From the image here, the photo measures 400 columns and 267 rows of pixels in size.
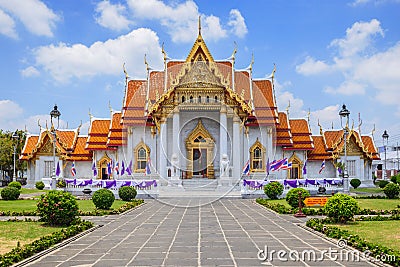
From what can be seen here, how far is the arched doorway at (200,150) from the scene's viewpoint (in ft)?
118

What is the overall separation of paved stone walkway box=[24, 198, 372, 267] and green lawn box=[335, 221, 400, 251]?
1390mm

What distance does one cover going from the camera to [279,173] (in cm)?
3728

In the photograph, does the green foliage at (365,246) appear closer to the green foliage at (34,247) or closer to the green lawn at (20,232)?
the green foliage at (34,247)

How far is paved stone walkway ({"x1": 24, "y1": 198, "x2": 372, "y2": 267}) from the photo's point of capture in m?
9.90

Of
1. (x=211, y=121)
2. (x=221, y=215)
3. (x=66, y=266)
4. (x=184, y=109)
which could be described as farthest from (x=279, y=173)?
(x=66, y=266)

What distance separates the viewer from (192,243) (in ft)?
39.6

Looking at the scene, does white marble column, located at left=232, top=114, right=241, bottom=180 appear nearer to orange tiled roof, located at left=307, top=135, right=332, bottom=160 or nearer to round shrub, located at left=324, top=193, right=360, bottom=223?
orange tiled roof, located at left=307, top=135, right=332, bottom=160

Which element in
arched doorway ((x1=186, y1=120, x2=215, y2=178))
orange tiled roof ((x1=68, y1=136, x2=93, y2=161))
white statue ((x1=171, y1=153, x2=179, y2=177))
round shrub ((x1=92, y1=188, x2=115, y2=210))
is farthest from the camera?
orange tiled roof ((x1=68, y1=136, x2=93, y2=161))

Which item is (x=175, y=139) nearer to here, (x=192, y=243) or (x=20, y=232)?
(x=20, y=232)

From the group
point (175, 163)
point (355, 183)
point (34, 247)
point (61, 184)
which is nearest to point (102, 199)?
point (34, 247)

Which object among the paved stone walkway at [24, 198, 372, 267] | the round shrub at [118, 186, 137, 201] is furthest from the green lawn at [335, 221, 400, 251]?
the round shrub at [118, 186, 137, 201]

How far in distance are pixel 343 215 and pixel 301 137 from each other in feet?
78.4

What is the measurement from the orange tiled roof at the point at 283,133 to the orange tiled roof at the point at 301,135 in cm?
78

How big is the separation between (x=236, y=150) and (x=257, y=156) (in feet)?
11.4
